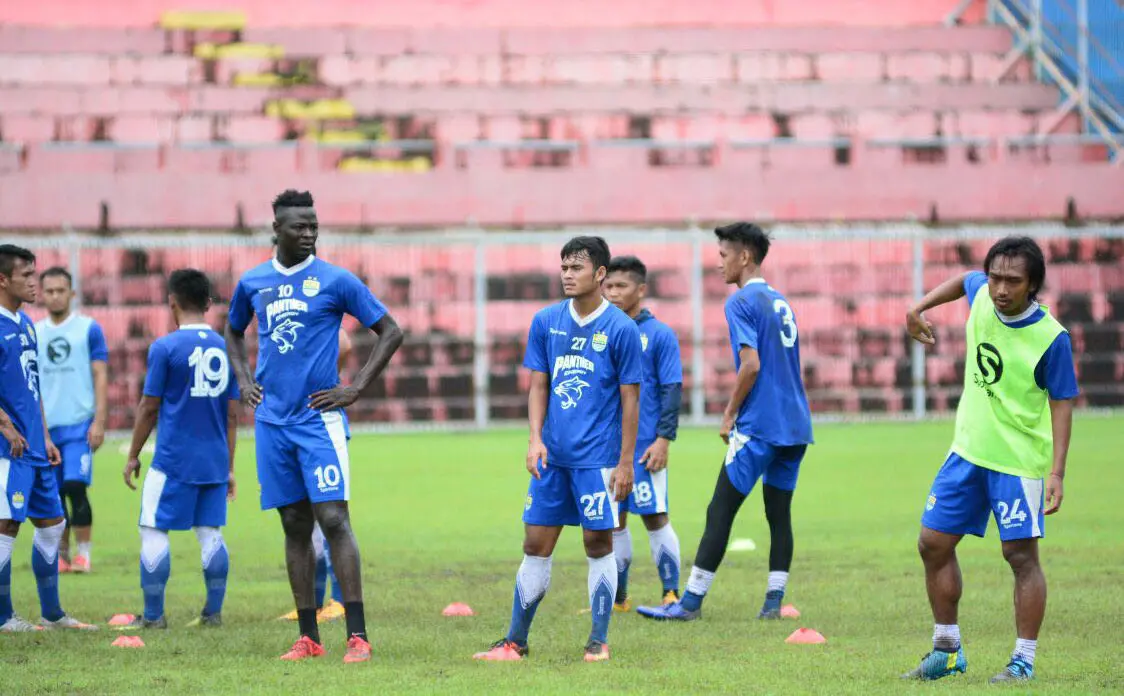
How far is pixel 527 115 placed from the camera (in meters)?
24.6

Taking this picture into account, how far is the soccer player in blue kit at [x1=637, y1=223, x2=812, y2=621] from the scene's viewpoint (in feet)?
29.5

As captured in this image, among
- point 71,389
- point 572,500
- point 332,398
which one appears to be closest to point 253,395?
point 332,398

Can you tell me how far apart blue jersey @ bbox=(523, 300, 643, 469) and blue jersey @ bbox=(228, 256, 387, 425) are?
92 cm

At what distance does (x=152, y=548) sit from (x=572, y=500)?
257 centimetres

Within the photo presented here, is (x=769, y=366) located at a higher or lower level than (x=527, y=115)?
lower

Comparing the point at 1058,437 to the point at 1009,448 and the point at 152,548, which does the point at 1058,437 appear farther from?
the point at 152,548

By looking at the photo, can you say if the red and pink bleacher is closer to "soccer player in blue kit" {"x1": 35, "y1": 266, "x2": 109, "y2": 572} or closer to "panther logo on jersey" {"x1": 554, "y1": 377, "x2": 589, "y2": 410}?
"soccer player in blue kit" {"x1": 35, "y1": 266, "x2": 109, "y2": 572}

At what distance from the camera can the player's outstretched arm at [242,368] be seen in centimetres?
776

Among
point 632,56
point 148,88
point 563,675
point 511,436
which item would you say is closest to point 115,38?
point 148,88

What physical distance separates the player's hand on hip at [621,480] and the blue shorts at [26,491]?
127 inches

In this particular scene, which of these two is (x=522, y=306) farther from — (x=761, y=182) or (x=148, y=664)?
(x=148, y=664)

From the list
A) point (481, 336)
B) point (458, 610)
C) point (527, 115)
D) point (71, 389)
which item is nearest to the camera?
point (458, 610)

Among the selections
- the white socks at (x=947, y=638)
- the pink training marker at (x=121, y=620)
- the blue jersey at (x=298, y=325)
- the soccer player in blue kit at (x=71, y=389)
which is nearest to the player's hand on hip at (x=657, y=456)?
the blue jersey at (x=298, y=325)

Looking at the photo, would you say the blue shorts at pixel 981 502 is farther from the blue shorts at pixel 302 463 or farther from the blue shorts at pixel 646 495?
the blue shorts at pixel 302 463
